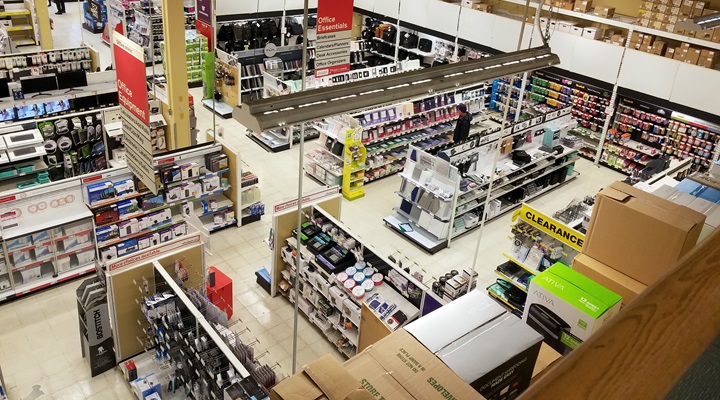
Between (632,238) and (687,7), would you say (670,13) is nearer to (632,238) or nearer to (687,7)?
(687,7)

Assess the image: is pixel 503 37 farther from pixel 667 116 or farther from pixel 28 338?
pixel 28 338

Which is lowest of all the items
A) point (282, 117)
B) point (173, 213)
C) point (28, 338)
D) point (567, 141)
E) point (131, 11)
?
point (28, 338)

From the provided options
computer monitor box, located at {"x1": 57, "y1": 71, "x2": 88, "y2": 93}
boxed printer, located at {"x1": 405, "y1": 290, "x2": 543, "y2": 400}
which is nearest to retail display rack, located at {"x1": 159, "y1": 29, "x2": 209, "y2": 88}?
computer monitor box, located at {"x1": 57, "y1": 71, "x2": 88, "y2": 93}

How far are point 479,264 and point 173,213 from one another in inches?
201

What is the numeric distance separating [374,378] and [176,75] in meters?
8.37

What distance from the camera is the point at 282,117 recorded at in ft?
9.65

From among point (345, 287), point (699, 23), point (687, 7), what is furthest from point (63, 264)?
point (687, 7)

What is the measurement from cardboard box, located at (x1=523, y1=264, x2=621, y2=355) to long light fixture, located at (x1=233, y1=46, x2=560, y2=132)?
66.6 inches

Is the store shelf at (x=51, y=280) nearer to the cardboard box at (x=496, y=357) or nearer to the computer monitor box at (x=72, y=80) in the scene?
the computer monitor box at (x=72, y=80)

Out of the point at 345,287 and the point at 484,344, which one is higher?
the point at 484,344

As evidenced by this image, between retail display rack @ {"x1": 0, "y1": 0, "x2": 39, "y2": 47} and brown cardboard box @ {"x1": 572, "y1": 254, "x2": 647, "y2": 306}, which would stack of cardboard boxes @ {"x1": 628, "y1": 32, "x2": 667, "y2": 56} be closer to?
brown cardboard box @ {"x1": 572, "y1": 254, "x2": 647, "y2": 306}

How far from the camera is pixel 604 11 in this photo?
43.7ft

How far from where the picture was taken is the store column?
9.98m

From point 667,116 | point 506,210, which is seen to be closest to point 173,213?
point 506,210
